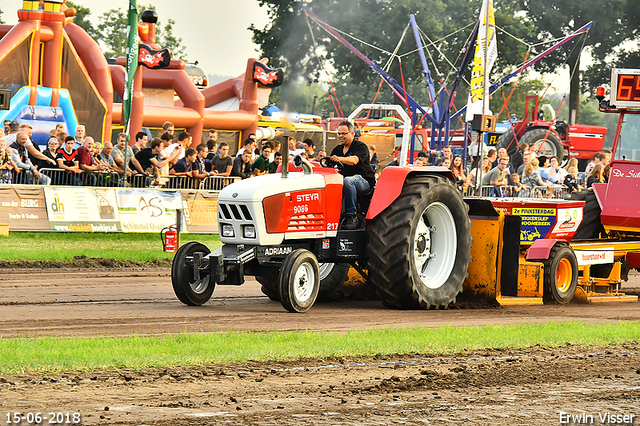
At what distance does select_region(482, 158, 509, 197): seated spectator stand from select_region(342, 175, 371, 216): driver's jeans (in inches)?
373

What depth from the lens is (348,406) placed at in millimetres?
5488

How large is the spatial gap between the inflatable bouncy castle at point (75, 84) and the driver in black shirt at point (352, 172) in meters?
15.7

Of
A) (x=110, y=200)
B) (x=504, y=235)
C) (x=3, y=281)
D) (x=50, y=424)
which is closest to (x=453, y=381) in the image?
(x=50, y=424)

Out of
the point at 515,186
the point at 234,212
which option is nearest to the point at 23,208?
the point at 234,212

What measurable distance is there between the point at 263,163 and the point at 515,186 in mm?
5500

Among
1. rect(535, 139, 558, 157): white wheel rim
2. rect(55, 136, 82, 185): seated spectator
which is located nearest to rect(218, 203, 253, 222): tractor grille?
rect(55, 136, 82, 185): seated spectator

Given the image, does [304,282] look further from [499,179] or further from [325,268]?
[499,179]

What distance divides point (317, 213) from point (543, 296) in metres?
3.28

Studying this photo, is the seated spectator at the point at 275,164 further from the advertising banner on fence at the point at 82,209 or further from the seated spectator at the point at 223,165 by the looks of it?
the seated spectator at the point at 223,165

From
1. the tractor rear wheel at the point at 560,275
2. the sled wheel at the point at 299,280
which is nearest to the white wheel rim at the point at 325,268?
the sled wheel at the point at 299,280

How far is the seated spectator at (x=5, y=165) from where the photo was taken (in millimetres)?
16469

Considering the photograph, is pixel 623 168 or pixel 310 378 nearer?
pixel 310 378

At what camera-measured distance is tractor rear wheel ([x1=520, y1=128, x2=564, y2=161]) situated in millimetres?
31875

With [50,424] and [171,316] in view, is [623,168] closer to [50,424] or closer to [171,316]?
[171,316]
